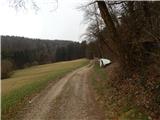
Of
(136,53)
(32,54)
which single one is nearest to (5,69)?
(32,54)

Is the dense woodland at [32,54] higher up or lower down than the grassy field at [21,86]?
higher up

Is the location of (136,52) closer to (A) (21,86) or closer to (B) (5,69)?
(A) (21,86)

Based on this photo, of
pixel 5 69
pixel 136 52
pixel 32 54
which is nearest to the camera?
pixel 136 52

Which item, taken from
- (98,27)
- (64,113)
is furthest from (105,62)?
(64,113)

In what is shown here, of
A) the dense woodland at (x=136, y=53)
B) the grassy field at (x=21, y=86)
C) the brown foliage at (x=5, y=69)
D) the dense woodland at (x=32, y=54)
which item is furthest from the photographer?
the dense woodland at (x=32, y=54)

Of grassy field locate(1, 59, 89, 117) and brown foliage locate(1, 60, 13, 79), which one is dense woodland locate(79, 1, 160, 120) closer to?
grassy field locate(1, 59, 89, 117)

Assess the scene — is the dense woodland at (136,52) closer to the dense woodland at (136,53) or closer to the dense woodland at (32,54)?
the dense woodland at (136,53)

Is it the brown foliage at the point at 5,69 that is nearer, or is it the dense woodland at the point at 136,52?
the dense woodland at the point at 136,52

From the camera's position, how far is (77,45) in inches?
5084

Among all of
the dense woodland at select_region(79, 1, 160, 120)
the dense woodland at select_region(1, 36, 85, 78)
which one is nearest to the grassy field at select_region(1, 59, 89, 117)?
the dense woodland at select_region(79, 1, 160, 120)

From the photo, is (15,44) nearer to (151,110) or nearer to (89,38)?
(89,38)

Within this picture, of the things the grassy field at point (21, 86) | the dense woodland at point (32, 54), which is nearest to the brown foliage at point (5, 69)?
the dense woodland at point (32, 54)

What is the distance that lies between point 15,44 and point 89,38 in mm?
74754

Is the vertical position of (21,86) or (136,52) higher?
(136,52)
